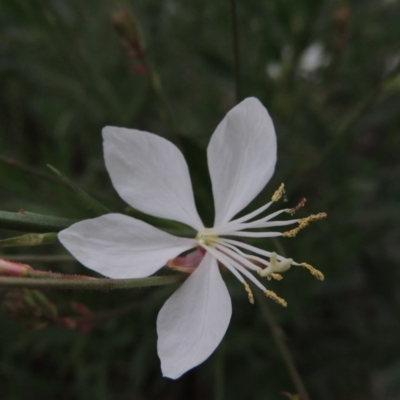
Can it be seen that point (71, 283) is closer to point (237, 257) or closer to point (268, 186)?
point (237, 257)

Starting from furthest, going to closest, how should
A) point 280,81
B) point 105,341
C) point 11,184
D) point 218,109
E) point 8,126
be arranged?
point 8,126, point 218,109, point 280,81, point 105,341, point 11,184

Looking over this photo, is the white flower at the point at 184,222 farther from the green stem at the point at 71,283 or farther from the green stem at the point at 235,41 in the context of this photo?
the green stem at the point at 235,41

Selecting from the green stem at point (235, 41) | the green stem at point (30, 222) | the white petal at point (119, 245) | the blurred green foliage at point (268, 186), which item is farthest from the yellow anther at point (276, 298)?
the blurred green foliage at point (268, 186)

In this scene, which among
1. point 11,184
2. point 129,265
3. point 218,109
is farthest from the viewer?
point 218,109

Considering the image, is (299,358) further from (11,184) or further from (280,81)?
(11,184)

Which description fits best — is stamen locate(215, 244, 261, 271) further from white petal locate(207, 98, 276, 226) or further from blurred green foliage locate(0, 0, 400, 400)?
blurred green foliage locate(0, 0, 400, 400)

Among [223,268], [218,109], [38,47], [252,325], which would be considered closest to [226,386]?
[252,325]

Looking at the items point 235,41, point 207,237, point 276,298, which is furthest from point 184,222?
point 235,41
